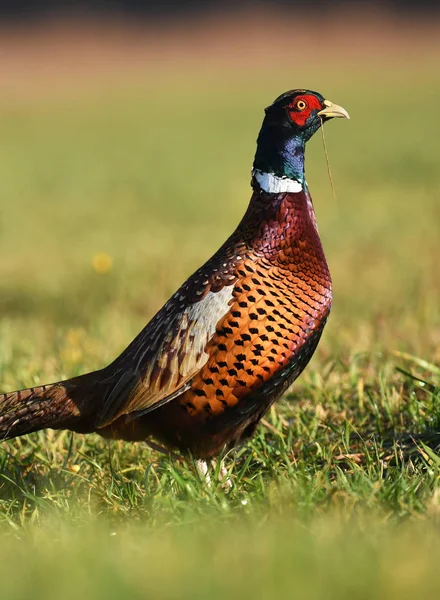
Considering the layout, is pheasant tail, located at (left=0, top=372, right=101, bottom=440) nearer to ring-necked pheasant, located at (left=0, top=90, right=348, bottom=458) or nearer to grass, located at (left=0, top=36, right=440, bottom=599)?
ring-necked pheasant, located at (left=0, top=90, right=348, bottom=458)

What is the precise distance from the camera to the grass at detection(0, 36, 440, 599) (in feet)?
7.88

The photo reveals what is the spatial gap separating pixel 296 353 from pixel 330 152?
42.7 feet

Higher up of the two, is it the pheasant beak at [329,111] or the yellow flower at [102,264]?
the pheasant beak at [329,111]

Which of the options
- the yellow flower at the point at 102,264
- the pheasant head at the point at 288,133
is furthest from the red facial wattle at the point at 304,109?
the yellow flower at the point at 102,264

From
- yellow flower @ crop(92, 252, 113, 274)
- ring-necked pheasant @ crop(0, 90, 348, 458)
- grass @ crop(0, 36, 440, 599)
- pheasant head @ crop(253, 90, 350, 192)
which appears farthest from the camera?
yellow flower @ crop(92, 252, 113, 274)

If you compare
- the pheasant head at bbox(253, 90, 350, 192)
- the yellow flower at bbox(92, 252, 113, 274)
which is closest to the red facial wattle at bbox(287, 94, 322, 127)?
the pheasant head at bbox(253, 90, 350, 192)

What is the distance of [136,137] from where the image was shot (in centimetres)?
1909

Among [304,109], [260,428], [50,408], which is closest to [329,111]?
[304,109]

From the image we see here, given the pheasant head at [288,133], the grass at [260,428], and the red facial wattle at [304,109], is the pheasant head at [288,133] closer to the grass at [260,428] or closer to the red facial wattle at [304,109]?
the red facial wattle at [304,109]

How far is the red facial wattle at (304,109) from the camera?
373 cm

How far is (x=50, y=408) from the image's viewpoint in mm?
3795

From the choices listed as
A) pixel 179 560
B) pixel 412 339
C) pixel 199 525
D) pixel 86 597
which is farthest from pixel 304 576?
pixel 412 339

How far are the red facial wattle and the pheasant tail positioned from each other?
3.80 feet

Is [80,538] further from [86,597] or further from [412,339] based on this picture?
[412,339]
